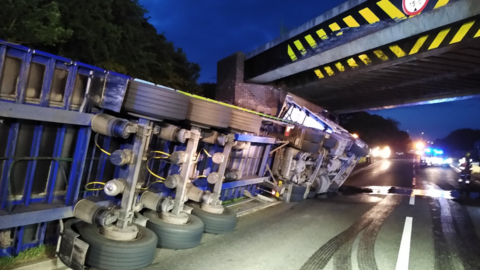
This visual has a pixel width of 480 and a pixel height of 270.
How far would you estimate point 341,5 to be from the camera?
8.23 m

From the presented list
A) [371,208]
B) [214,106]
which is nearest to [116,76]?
[214,106]

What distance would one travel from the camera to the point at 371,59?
9.13 metres

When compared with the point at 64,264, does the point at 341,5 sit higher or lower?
higher

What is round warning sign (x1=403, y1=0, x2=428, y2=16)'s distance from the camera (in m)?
6.54

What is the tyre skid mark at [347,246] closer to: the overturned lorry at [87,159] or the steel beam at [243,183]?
the overturned lorry at [87,159]

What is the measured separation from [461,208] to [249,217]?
264 inches

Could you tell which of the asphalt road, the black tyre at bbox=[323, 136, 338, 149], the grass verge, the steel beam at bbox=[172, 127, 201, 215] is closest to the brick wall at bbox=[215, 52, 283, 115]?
the black tyre at bbox=[323, 136, 338, 149]

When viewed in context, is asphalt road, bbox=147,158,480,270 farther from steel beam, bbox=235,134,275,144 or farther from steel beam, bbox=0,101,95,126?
steel beam, bbox=0,101,95,126

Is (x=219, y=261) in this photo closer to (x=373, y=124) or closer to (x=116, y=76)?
(x=116, y=76)

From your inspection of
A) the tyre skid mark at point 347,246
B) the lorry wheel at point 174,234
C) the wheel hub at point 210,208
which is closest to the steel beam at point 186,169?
the lorry wheel at point 174,234

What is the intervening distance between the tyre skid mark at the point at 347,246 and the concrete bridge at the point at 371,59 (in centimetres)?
431

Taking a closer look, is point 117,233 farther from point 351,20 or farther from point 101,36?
point 351,20

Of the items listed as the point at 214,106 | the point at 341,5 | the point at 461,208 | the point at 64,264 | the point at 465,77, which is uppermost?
the point at 341,5

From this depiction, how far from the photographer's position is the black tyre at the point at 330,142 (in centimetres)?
930
